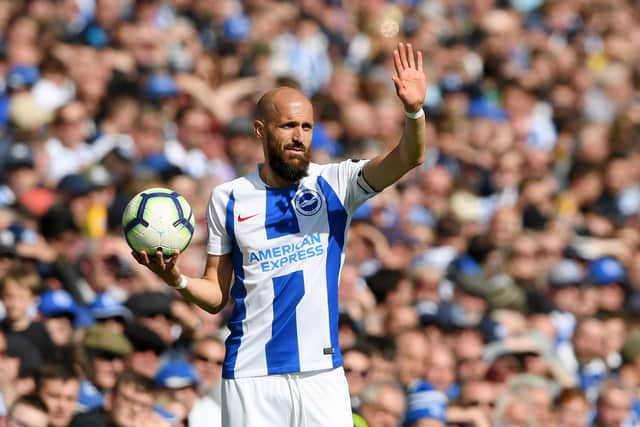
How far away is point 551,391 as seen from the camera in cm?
1192

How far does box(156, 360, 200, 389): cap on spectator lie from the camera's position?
396 inches

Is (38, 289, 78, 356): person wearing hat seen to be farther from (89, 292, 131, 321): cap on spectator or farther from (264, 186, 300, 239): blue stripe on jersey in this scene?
(264, 186, 300, 239): blue stripe on jersey

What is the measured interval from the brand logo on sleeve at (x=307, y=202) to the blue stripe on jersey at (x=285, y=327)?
337 mm

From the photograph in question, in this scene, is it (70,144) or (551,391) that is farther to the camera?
(70,144)

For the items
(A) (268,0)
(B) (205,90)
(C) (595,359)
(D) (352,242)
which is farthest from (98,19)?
(C) (595,359)

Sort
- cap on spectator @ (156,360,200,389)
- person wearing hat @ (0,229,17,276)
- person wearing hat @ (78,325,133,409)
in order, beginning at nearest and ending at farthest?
cap on spectator @ (156,360,200,389) → person wearing hat @ (78,325,133,409) → person wearing hat @ (0,229,17,276)

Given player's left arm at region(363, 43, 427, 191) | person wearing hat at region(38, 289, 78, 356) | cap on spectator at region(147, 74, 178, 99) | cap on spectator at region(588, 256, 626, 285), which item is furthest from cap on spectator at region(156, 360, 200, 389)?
cap on spectator at region(147, 74, 178, 99)

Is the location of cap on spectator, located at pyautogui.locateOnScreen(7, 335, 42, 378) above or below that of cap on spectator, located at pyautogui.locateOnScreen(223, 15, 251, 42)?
below

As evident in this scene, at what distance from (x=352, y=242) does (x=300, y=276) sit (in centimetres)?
617

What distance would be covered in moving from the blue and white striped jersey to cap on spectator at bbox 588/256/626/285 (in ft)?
23.3

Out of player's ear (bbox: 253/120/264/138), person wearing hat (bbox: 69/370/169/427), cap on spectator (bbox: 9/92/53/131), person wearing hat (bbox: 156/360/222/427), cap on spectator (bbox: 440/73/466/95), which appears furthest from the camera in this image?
cap on spectator (bbox: 440/73/466/95)

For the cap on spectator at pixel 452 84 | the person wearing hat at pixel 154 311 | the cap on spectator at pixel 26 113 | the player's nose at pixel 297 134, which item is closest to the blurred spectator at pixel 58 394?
the person wearing hat at pixel 154 311

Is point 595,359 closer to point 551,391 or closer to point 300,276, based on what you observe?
point 551,391

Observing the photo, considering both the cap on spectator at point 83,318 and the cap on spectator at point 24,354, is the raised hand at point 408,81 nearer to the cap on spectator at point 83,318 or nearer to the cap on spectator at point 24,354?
the cap on spectator at point 24,354
